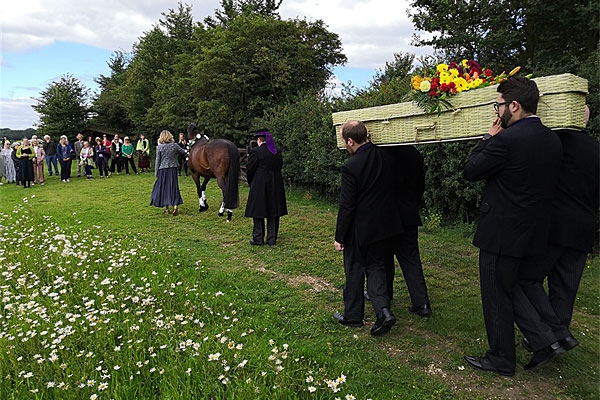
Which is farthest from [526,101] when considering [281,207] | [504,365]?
[281,207]

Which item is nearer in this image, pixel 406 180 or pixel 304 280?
pixel 406 180

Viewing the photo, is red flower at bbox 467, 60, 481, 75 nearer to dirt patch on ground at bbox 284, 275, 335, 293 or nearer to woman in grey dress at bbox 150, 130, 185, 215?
dirt patch on ground at bbox 284, 275, 335, 293

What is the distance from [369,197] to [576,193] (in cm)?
177

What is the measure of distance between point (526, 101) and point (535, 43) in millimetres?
10388

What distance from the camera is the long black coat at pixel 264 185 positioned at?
291 inches

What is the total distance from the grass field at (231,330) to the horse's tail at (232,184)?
83.7 inches

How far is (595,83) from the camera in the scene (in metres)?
6.71

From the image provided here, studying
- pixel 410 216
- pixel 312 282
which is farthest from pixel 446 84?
pixel 312 282

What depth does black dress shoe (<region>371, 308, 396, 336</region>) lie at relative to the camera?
12.8 ft

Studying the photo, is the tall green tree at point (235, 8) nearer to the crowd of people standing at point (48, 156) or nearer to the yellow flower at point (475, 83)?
the crowd of people standing at point (48, 156)

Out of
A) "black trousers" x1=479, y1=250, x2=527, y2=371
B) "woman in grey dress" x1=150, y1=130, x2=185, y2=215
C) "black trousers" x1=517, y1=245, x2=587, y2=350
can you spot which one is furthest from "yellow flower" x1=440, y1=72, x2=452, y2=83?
"woman in grey dress" x1=150, y1=130, x2=185, y2=215

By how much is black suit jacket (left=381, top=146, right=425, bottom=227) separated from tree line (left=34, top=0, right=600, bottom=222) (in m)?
3.91

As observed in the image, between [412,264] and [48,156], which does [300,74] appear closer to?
[48,156]

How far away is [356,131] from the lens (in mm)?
3936
